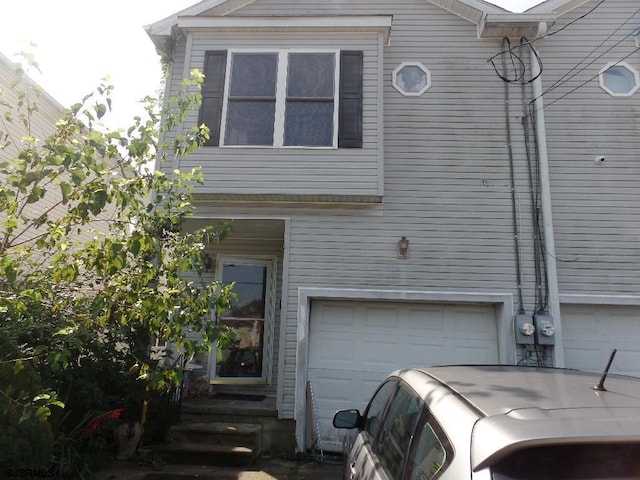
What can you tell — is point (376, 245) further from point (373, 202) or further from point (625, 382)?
point (625, 382)

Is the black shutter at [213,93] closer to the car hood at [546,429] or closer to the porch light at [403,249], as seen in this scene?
the porch light at [403,249]

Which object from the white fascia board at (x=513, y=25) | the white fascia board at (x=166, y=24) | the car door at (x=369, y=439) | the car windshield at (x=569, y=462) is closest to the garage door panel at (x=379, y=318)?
the car door at (x=369, y=439)

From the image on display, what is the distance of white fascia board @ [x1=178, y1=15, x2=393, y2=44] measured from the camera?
6.96 m

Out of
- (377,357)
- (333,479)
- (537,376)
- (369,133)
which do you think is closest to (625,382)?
(537,376)

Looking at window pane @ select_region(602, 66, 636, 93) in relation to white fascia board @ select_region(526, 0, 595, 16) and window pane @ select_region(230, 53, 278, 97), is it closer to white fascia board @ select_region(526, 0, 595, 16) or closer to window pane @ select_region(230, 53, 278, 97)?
white fascia board @ select_region(526, 0, 595, 16)

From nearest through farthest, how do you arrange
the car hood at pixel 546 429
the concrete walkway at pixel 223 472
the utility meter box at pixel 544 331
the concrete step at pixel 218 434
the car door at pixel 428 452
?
the car hood at pixel 546 429, the car door at pixel 428 452, the concrete walkway at pixel 223 472, the concrete step at pixel 218 434, the utility meter box at pixel 544 331

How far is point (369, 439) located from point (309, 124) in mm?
5018

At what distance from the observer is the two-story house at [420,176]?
20.9 ft

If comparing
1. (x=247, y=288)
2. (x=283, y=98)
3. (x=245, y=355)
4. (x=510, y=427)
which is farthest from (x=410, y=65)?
(x=510, y=427)

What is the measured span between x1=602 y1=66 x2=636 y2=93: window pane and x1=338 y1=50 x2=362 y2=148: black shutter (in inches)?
157

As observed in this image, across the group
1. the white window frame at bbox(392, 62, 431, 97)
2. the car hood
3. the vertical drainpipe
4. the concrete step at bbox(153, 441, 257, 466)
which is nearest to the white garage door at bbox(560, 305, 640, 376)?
the vertical drainpipe

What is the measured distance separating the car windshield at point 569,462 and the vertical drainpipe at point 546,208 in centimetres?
529

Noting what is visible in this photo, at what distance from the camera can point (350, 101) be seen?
22.6 feet

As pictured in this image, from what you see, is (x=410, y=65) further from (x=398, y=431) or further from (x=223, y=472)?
(x=223, y=472)
